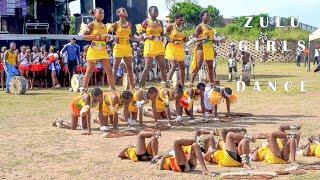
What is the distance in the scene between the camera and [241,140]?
8.23 meters

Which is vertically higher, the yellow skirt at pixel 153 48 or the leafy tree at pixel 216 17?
the leafy tree at pixel 216 17

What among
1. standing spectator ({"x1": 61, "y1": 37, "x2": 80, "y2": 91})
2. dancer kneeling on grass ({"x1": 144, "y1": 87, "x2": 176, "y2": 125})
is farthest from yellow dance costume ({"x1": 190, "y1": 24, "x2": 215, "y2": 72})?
standing spectator ({"x1": 61, "y1": 37, "x2": 80, "y2": 91})

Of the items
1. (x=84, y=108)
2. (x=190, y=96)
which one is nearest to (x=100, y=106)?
(x=84, y=108)

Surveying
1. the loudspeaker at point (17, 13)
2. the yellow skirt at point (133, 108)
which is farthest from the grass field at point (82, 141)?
the loudspeaker at point (17, 13)

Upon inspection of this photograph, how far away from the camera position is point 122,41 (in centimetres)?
1340

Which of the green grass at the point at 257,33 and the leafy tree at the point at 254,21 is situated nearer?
the green grass at the point at 257,33

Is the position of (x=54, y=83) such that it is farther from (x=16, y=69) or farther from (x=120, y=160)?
(x=120, y=160)

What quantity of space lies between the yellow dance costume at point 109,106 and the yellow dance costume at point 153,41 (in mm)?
2519

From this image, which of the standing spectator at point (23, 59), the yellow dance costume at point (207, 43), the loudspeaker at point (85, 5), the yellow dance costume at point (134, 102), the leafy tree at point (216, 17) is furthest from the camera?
the leafy tree at point (216, 17)

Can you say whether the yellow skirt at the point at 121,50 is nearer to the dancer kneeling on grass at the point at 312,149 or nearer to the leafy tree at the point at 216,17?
the dancer kneeling on grass at the point at 312,149

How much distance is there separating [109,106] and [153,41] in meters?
2.78

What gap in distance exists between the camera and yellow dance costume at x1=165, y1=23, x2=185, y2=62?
14250 millimetres

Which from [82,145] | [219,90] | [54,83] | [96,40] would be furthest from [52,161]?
[54,83]

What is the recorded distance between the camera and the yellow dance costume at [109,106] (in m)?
11.3
